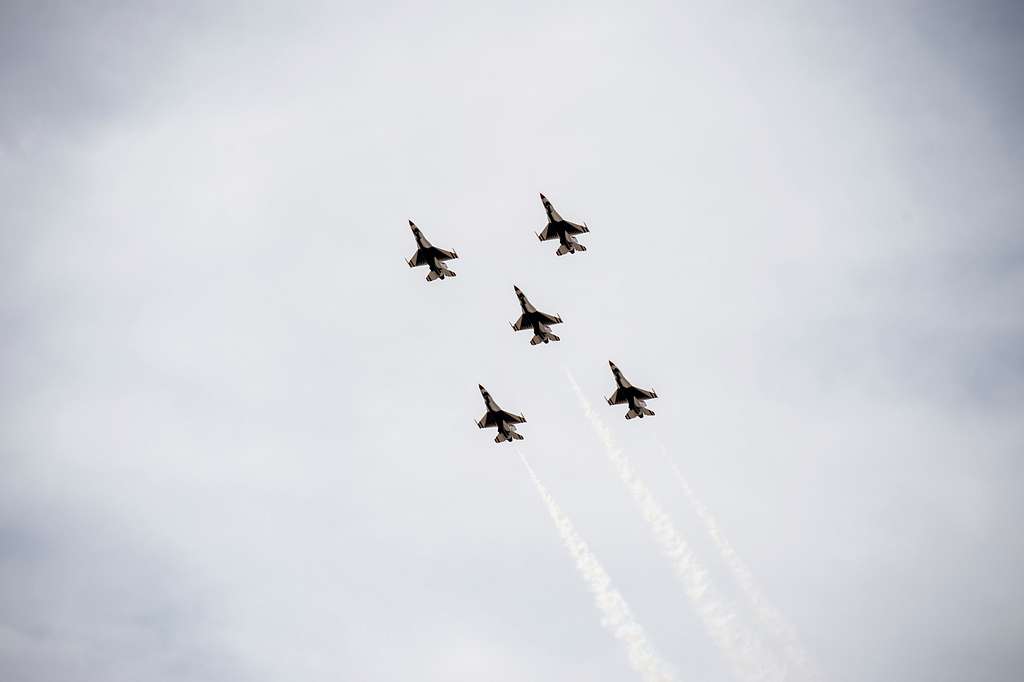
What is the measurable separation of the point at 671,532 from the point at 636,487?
7.63 meters

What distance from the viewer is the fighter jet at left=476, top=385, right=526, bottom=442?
414 ft

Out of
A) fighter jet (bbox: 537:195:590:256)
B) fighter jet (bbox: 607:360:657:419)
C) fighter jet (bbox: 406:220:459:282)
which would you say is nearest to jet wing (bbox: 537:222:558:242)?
fighter jet (bbox: 537:195:590:256)

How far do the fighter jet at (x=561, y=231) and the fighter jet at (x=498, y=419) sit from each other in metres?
23.6

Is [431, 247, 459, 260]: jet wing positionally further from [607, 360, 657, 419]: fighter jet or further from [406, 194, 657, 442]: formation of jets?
[607, 360, 657, 419]: fighter jet

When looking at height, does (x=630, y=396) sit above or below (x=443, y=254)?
below

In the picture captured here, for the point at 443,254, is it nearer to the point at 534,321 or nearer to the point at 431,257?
the point at 431,257

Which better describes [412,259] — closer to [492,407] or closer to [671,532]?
[492,407]

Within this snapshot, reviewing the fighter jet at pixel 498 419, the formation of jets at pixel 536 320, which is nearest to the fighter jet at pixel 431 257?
the formation of jets at pixel 536 320

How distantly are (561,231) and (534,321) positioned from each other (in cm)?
1379

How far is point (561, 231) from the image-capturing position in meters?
128

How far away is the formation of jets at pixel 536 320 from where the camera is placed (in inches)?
4978

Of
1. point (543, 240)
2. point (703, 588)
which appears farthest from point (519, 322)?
point (703, 588)

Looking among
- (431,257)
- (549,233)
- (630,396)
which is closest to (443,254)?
(431,257)

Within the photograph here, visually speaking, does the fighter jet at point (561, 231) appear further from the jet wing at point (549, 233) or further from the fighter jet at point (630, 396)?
the fighter jet at point (630, 396)
